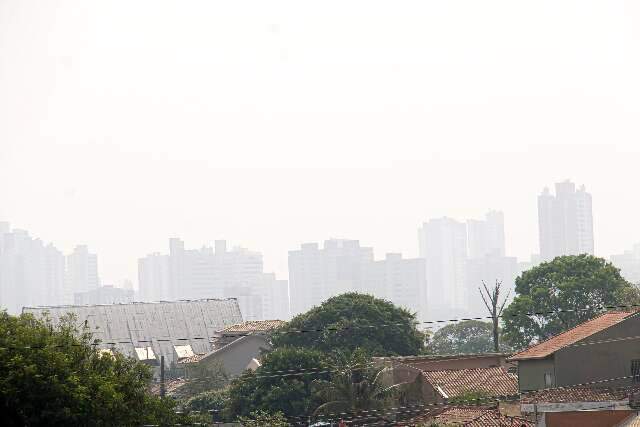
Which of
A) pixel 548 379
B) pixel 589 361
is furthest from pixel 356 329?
pixel 589 361

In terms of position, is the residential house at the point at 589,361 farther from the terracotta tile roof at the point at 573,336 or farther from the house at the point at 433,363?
the house at the point at 433,363

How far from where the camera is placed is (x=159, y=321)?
5167 inches

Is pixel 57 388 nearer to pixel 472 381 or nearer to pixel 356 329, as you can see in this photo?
pixel 472 381

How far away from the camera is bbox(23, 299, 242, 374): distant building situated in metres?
124

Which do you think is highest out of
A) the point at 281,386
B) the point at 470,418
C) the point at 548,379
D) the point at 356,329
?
the point at 356,329

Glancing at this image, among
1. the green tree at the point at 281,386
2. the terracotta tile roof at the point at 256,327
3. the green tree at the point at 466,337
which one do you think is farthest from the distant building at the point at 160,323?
the green tree at the point at 281,386

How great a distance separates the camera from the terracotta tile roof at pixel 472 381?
62.5 meters

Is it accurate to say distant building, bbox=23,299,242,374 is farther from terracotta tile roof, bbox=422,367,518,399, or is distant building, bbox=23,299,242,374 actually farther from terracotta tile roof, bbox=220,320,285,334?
terracotta tile roof, bbox=422,367,518,399

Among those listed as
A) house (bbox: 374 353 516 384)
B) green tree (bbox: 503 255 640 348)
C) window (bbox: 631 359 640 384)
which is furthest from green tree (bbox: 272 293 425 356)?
window (bbox: 631 359 640 384)

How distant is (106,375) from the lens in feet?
143

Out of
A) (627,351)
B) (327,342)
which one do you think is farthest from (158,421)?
(327,342)

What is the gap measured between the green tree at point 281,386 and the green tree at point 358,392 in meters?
3.19

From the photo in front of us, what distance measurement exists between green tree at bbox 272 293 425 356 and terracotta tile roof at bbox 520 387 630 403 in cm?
2832

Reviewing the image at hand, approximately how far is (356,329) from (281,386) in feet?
50.2
